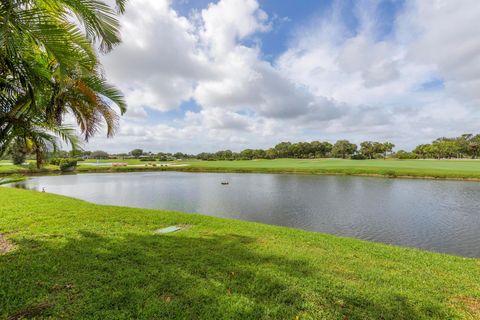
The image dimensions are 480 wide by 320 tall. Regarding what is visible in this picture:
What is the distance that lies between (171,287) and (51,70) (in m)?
4.90

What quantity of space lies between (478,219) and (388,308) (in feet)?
54.5

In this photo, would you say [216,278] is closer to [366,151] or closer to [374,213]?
[374,213]

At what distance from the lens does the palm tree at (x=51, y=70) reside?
3258 mm

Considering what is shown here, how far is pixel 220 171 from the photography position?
59.8m

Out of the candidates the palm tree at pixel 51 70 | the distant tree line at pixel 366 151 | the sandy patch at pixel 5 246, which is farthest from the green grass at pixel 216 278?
the distant tree line at pixel 366 151

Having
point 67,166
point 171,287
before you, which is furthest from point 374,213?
point 67,166

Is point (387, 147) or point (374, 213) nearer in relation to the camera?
point (374, 213)

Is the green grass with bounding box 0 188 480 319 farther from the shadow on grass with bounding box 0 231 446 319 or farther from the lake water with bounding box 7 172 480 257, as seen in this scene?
the lake water with bounding box 7 172 480 257

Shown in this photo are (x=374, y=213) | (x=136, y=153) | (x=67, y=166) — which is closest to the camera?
(x=374, y=213)

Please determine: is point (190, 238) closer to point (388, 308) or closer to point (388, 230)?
point (388, 308)

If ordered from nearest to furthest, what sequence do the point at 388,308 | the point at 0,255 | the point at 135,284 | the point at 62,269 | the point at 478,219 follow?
1. the point at 388,308
2. the point at 135,284
3. the point at 62,269
4. the point at 0,255
5. the point at 478,219

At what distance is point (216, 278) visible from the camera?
178 inches

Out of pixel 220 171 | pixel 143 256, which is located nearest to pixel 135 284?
pixel 143 256

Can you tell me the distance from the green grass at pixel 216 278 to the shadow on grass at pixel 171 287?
0.05 ft
